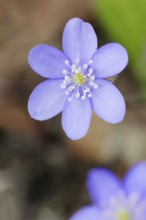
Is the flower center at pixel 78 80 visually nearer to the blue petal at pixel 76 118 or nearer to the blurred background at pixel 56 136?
the blue petal at pixel 76 118

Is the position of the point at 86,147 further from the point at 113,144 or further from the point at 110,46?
the point at 110,46

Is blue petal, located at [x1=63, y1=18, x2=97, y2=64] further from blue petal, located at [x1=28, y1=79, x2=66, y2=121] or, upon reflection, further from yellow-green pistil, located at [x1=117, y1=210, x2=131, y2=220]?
yellow-green pistil, located at [x1=117, y1=210, x2=131, y2=220]

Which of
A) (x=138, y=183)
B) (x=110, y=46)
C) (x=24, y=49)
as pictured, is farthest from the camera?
(x=24, y=49)

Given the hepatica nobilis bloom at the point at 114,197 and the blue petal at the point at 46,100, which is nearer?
the blue petal at the point at 46,100

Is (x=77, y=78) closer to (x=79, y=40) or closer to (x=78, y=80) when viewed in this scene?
(x=78, y=80)

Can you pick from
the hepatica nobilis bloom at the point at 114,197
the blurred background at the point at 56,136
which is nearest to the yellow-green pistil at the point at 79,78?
the hepatica nobilis bloom at the point at 114,197

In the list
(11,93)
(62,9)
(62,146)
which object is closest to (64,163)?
(62,146)

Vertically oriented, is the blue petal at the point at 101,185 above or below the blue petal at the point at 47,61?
below
